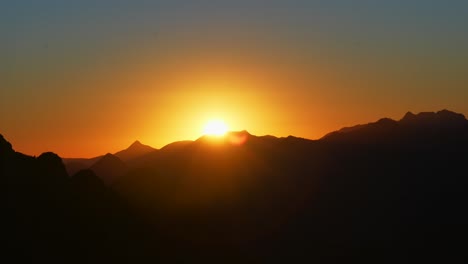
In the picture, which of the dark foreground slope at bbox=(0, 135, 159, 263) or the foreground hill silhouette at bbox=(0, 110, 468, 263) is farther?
the foreground hill silhouette at bbox=(0, 110, 468, 263)

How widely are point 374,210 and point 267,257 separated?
5289cm

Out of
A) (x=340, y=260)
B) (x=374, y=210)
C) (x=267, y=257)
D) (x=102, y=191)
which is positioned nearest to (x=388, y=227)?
(x=374, y=210)

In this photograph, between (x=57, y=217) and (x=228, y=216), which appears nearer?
(x=57, y=217)

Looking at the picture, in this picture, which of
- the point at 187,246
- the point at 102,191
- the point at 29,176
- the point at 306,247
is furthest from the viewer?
the point at 306,247

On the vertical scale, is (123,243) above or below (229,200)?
below

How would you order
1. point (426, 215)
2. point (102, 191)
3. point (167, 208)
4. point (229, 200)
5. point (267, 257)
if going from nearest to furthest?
point (102, 191) → point (167, 208) → point (267, 257) → point (229, 200) → point (426, 215)

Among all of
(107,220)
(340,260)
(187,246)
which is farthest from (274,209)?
(107,220)

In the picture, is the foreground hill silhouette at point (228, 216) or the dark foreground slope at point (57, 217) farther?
the foreground hill silhouette at point (228, 216)

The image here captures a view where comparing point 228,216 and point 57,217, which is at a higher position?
point 228,216

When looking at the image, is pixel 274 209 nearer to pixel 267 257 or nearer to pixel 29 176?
pixel 267 257

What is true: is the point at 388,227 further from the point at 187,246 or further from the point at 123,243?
the point at 123,243

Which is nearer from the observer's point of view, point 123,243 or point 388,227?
point 123,243

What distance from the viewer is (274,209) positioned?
585 feet

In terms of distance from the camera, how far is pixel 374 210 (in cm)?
18688
